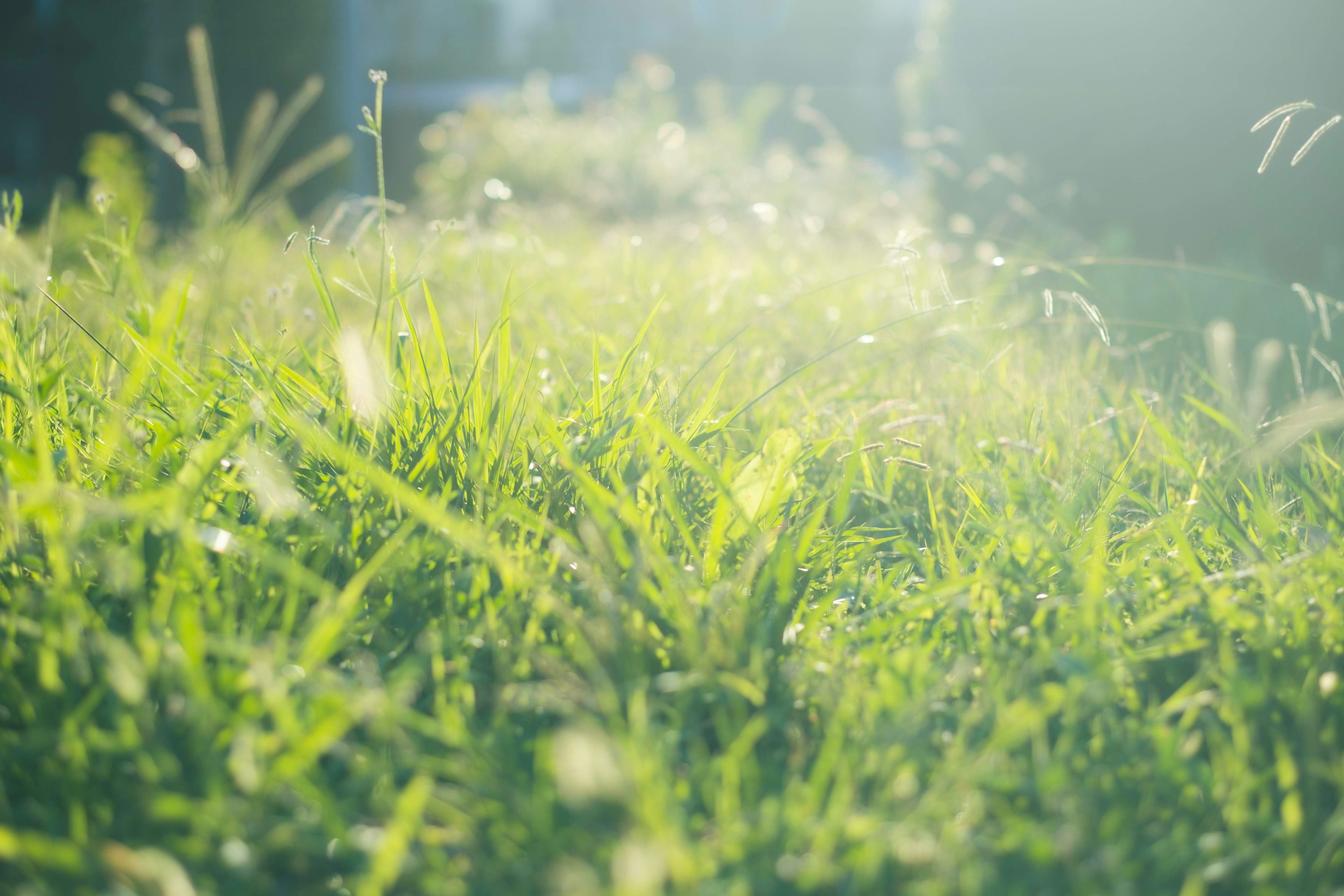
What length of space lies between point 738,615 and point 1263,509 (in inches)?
33.4

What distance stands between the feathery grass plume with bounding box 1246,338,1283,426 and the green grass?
0.12ft

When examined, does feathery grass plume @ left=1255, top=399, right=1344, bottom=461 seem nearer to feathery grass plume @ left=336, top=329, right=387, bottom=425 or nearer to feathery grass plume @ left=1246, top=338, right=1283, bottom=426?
feathery grass plume @ left=1246, top=338, right=1283, bottom=426

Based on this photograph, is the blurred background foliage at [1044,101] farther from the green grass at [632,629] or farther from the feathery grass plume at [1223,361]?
the green grass at [632,629]

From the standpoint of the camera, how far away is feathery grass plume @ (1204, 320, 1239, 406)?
1371 mm

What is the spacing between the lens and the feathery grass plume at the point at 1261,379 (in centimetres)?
131

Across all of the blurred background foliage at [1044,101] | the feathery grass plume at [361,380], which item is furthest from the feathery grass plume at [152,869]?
the blurred background foliage at [1044,101]

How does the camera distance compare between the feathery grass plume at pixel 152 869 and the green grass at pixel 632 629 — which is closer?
the feathery grass plume at pixel 152 869

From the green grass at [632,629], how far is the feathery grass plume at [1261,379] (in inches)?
1.4

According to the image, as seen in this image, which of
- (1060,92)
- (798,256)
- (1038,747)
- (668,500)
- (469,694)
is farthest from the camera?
(1060,92)

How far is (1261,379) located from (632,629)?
3.37 ft

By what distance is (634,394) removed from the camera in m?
1.59

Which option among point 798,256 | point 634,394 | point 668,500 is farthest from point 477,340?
point 798,256

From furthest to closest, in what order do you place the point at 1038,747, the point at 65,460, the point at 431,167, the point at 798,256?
1. the point at 431,167
2. the point at 798,256
3. the point at 65,460
4. the point at 1038,747

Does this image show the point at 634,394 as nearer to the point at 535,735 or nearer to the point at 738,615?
the point at 738,615
